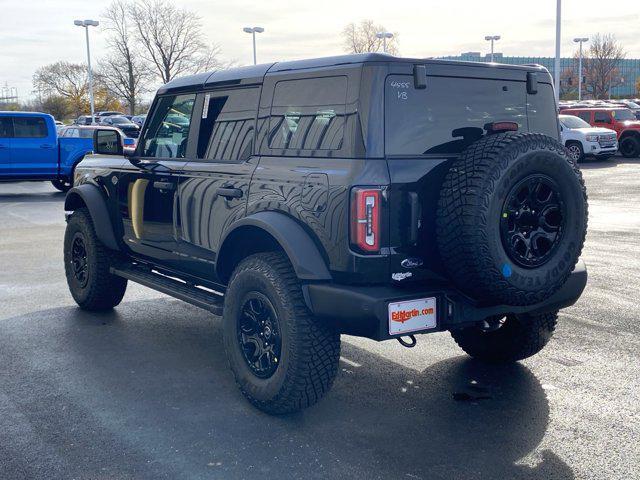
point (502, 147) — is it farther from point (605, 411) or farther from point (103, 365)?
point (103, 365)

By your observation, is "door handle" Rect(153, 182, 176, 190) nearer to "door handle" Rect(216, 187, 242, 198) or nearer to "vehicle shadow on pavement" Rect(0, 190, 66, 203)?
"door handle" Rect(216, 187, 242, 198)

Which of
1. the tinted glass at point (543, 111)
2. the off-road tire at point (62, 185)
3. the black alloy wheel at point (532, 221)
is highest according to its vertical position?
the tinted glass at point (543, 111)

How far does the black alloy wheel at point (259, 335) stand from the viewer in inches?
170

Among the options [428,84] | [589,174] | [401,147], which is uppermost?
[428,84]

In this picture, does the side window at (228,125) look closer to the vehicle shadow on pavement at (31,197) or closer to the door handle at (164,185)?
the door handle at (164,185)

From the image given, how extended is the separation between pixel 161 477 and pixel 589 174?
19.8 m

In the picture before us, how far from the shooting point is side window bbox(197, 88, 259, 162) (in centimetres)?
487

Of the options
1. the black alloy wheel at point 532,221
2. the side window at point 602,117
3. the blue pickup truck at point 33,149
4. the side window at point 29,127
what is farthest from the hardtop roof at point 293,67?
the side window at point 602,117

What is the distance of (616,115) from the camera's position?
27.5m

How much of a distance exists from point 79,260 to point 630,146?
2463 cm

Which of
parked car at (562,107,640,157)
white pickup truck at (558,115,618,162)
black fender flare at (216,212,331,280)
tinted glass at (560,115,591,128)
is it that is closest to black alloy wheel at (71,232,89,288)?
black fender flare at (216,212,331,280)

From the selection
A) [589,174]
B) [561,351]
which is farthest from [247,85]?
[589,174]

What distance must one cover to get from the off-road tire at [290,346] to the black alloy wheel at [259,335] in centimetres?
4

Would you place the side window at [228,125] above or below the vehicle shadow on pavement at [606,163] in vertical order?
above
